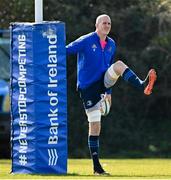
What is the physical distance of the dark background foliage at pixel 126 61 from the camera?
2617cm

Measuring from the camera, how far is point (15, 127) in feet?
46.0

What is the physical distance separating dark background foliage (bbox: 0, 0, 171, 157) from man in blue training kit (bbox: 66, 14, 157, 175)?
37.2 ft

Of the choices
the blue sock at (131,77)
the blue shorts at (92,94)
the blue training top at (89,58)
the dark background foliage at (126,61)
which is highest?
the blue training top at (89,58)

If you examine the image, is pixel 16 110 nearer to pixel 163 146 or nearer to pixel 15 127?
pixel 15 127

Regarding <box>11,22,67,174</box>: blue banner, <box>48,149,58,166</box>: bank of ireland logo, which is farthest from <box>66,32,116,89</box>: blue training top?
<box>48,149,58,166</box>: bank of ireland logo

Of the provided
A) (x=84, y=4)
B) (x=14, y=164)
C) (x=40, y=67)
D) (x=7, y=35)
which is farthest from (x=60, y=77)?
(x=84, y=4)

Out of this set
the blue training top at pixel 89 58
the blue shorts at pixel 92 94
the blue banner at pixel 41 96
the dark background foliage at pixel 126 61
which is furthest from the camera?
the dark background foliage at pixel 126 61

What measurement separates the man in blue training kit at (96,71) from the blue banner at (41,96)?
333mm

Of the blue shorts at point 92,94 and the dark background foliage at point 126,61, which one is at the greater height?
the blue shorts at point 92,94

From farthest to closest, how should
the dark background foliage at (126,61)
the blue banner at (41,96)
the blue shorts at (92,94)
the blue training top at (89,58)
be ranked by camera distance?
1. the dark background foliage at (126,61)
2. the blue shorts at (92,94)
3. the blue training top at (89,58)
4. the blue banner at (41,96)

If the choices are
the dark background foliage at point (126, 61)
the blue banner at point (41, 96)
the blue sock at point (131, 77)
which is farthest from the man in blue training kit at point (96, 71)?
the dark background foliage at point (126, 61)

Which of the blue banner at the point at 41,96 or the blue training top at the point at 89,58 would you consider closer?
the blue banner at the point at 41,96

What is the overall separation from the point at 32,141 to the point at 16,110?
0.50m

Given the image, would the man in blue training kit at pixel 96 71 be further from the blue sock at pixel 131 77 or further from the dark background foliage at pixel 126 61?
the dark background foliage at pixel 126 61
